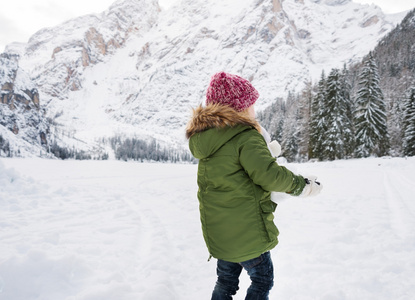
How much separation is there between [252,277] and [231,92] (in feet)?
4.77

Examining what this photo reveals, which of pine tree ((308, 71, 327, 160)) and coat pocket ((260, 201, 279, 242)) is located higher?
pine tree ((308, 71, 327, 160))

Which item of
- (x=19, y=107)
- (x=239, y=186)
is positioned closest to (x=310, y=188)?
(x=239, y=186)

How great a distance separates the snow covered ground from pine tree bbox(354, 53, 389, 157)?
2329 cm

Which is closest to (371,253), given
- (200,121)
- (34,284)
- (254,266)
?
(254,266)

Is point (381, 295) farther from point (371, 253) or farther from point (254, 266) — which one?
point (254, 266)

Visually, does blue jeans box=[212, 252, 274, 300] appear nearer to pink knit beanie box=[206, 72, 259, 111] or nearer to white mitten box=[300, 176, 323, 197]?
white mitten box=[300, 176, 323, 197]

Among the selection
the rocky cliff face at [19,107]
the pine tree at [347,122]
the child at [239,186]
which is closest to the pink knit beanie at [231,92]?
the child at [239,186]

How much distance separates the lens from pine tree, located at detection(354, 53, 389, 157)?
85.9 ft

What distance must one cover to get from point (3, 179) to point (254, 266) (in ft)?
25.5

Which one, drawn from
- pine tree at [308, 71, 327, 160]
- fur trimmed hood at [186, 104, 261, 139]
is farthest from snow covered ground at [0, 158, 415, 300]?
pine tree at [308, 71, 327, 160]

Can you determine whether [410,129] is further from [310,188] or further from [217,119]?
[217,119]

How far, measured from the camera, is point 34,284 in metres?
2.57

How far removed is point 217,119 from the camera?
1.84 metres

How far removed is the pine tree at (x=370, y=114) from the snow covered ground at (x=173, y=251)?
76.4 feet
